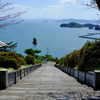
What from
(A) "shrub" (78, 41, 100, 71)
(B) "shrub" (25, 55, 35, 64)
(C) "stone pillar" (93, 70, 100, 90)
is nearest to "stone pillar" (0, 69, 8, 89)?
(C) "stone pillar" (93, 70, 100, 90)

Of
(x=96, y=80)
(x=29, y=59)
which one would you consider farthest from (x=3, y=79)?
(x=29, y=59)

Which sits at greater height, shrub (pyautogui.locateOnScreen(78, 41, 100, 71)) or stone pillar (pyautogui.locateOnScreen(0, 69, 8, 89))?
shrub (pyautogui.locateOnScreen(78, 41, 100, 71))

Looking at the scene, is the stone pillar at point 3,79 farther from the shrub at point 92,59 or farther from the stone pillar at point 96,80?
the shrub at point 92,59

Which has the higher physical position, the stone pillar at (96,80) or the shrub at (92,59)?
the shrub at (92,59)

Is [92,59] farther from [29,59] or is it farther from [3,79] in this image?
[29,59]

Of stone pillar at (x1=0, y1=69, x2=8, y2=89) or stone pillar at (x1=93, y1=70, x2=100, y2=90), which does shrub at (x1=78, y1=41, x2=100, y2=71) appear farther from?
stone pillar at (x1=0, y1=69, x2=8, y2=89)

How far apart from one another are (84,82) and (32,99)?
411cm

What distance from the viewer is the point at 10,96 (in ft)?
18.0

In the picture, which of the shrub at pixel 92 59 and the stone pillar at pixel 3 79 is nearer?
the stone pillar at pixel 3 79

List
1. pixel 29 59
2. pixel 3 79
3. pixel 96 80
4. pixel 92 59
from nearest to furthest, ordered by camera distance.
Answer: pixel 96 80, pixel 3 79, pixel 92 59, pixel 29 59

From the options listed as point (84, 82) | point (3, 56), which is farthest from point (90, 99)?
point (3, 56)

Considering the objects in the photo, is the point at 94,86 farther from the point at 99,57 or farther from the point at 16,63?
the point at 16,63

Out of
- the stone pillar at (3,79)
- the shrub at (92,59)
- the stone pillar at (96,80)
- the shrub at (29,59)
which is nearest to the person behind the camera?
the stone pillar at (96,80)

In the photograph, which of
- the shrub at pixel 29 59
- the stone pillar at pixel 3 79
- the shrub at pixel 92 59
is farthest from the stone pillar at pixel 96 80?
the shrub at pixel 29 59
